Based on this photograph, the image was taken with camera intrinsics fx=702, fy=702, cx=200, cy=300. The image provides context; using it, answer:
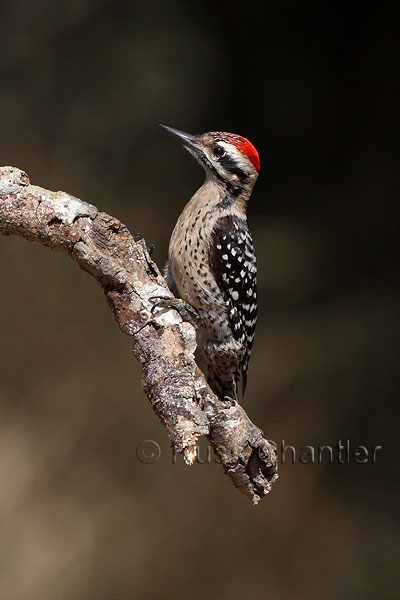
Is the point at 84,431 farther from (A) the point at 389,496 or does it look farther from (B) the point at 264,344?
(A) the point at 389,496

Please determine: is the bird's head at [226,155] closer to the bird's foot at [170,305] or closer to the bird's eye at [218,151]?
the bird's eye at [218,151]

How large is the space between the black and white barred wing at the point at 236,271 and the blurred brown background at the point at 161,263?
3.21 ft

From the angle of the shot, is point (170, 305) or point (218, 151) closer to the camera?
→ point (170, 305)

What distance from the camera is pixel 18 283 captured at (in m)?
3.42

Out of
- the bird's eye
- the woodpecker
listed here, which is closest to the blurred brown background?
the woodpecker

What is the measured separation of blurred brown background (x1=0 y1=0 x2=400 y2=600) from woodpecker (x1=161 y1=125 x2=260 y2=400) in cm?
97

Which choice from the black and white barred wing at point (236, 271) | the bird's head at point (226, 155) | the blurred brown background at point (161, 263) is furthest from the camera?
the blurred brown background at point (161, 263)

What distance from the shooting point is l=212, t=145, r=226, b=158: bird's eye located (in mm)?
2334

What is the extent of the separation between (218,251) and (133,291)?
0.54m

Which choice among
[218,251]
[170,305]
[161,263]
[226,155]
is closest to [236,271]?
[218,251]

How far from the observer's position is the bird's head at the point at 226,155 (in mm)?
2314

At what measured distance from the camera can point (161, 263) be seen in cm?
345

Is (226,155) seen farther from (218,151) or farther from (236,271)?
(236,271)

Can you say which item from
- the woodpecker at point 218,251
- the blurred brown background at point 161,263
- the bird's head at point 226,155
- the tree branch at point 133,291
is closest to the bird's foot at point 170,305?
the tree branch at point 133,291
